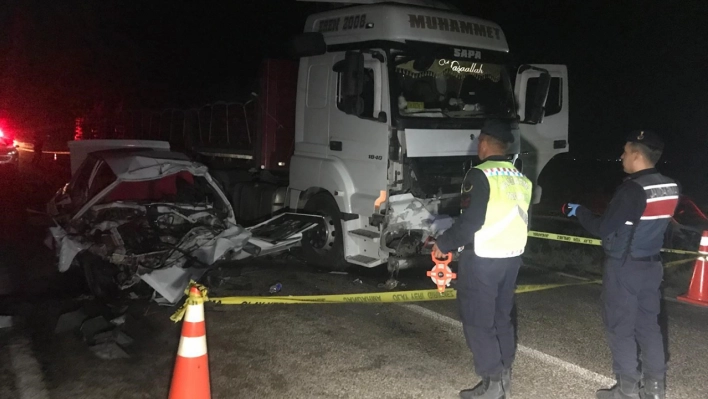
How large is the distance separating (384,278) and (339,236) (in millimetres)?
776

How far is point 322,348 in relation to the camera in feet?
17.3

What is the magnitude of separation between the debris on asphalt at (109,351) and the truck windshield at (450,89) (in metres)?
3.75

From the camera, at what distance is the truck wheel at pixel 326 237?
7.76 metres

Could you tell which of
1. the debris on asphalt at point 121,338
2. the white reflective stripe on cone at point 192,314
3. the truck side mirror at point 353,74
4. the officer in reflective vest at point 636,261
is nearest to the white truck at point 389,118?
the truck side mirror at point 353,74

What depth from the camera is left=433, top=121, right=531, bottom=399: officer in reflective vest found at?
13.2ft

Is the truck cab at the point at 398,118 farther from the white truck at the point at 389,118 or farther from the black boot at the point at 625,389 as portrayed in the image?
the black boot at the point at 625,389

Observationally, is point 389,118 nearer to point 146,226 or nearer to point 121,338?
point 146,226

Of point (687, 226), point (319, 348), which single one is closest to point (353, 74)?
point (319, 348)

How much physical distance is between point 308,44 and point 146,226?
2.84m

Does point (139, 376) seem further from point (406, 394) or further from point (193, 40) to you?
point (193, 40)

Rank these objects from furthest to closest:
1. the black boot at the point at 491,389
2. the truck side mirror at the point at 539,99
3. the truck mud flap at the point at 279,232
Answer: the truck side mirror at the point at 539,99
the truck mud flap at the point at 279,232
the black boot at the point at 491,389

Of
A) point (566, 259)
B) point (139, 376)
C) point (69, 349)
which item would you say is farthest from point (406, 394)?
point (566, 259)

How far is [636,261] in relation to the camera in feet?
13.5

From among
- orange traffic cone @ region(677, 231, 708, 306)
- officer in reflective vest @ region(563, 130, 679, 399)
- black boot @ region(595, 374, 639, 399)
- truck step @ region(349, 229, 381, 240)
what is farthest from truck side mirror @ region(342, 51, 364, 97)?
orange traffic cone @ region(677, 231, 708, 306)
